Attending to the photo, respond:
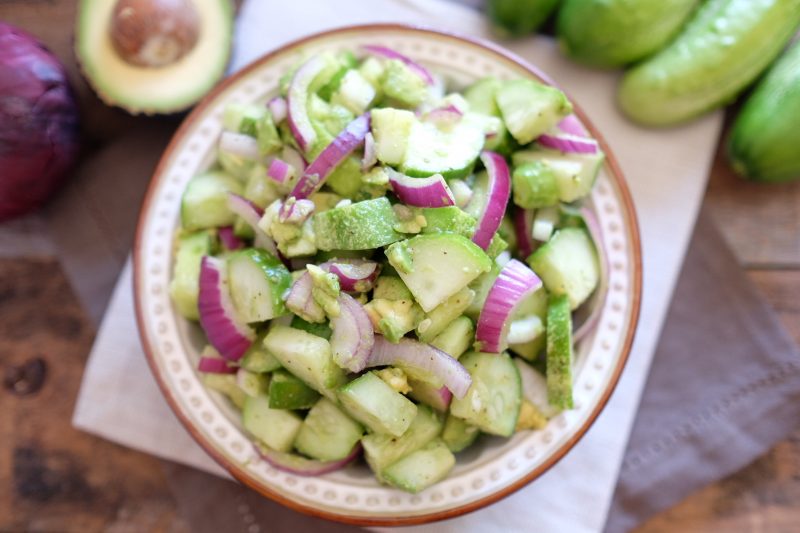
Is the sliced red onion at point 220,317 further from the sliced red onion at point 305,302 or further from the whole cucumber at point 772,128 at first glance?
the whole cucumber at point 772,128

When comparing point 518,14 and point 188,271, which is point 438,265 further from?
point 518,14

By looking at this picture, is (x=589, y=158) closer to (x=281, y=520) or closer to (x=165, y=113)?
(x=165, y=113)

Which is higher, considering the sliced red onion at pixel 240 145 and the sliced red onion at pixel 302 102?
A: the sliced red onion at pixel 302 102

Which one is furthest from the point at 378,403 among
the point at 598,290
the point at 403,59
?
the point at 403,59

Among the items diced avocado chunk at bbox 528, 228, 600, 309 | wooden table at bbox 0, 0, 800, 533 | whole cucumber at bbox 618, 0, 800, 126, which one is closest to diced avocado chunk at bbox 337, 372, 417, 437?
diced avocado chunk at bbox 528, 228, 600, 309

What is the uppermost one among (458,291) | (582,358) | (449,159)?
(449,159)

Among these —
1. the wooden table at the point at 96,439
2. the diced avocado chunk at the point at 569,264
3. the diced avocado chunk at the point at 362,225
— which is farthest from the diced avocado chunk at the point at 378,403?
the wooden table at the point at 96,439

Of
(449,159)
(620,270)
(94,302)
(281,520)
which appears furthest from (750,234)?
(94,302)

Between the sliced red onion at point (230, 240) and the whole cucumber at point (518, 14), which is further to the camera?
the whole cucumber at point (518, 14)
